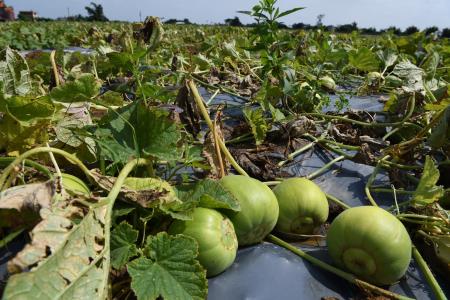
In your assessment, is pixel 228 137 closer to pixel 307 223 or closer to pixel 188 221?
pixel 307 223

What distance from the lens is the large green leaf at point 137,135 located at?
1555 millimetres

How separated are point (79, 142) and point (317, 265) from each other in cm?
104

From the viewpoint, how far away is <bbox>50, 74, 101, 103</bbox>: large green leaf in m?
1.68

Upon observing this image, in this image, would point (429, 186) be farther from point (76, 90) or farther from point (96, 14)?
point (96, 14)

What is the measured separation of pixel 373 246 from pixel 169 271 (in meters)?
0.71

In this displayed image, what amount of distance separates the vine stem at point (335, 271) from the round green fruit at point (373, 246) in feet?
0.13

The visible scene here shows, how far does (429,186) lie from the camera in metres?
1.72

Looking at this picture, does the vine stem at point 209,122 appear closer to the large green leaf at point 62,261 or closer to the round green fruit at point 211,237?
the round green fruit at point 211,237

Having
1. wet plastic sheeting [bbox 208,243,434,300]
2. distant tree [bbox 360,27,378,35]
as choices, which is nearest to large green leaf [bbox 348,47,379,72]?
wet plastic sheeting [bbox 208,243,434,300]

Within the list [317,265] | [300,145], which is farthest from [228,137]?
[317,265]

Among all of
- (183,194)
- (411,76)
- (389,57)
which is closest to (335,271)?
(183,194)

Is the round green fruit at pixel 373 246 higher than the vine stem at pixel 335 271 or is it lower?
higher

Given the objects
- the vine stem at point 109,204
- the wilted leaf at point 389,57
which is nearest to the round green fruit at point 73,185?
the vine stem at point 109,204

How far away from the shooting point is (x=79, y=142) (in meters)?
1.71
